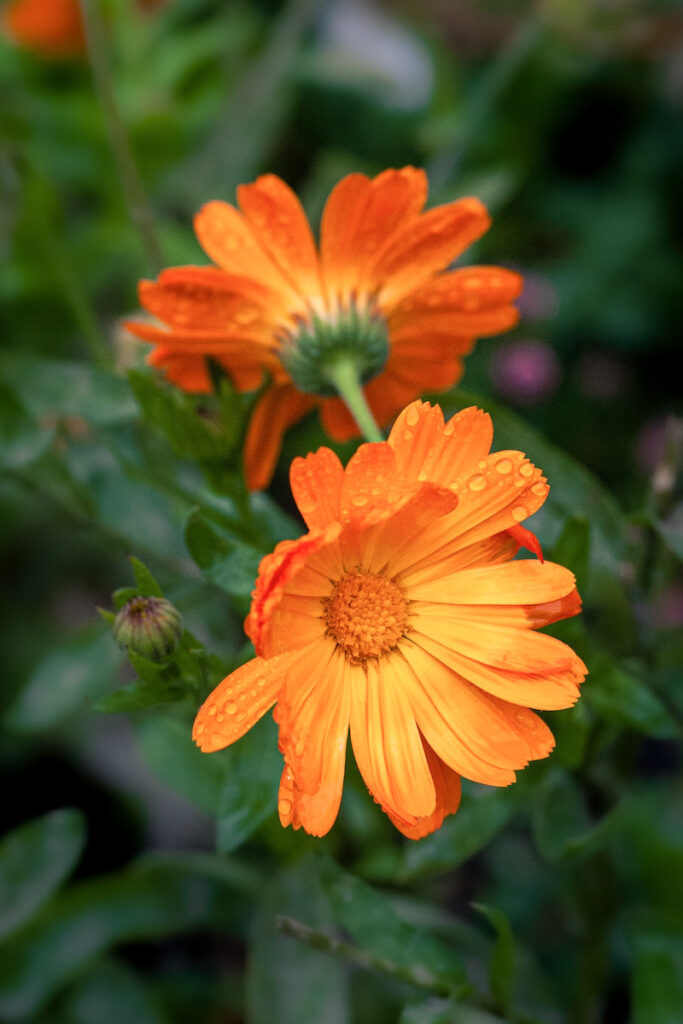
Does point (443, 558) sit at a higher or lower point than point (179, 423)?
lower

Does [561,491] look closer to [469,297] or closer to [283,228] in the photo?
[469,297]

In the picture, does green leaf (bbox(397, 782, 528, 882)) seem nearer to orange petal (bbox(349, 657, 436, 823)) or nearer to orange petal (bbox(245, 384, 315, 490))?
orange petal (bbox(349, 657, 436, 823))

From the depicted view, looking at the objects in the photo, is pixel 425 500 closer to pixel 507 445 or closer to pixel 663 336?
pixel 507 445

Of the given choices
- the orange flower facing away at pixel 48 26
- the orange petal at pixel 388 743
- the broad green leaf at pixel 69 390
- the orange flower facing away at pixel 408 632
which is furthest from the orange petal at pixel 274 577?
the orange flower facing away at pixel 48 26

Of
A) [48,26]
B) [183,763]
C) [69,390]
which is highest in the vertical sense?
[48,26]

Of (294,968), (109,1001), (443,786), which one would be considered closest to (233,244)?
(443,786)

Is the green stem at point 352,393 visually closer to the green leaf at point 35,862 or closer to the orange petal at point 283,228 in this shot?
the orange petal at point 283,228

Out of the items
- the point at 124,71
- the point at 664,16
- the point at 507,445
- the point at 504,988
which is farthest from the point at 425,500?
the point at 664,16
